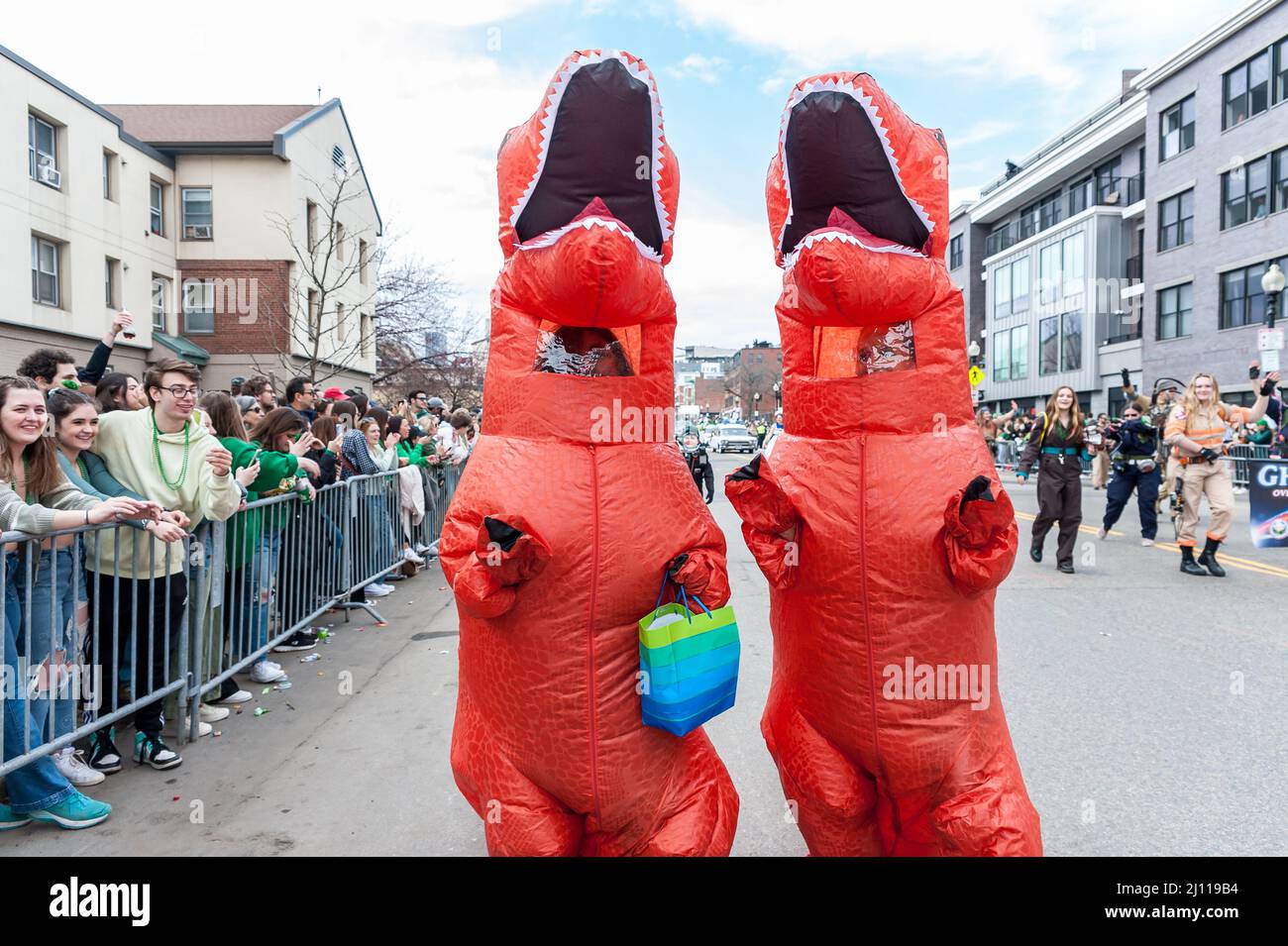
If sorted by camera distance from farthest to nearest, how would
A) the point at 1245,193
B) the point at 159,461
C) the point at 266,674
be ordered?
the point at 1245,193, the point at 266,674, the point at 159,461

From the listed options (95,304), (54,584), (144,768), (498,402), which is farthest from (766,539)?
(95,304)

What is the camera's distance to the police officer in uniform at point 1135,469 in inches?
393

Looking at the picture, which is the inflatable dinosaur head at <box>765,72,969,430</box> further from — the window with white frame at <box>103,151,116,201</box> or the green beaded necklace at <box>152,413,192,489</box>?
the window with white frame at <box>103,151,116,201</box>

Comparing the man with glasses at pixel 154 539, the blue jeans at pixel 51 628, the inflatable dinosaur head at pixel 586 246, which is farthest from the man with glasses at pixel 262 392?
the inflatable dinosaur head at pixel 586 246

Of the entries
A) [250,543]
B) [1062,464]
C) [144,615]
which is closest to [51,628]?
[144,615]

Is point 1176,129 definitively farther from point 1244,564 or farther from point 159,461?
point 159,461

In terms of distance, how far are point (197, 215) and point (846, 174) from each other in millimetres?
26381

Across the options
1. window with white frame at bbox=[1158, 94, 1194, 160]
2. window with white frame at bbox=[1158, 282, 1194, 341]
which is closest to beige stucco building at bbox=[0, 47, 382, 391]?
window with white frame at bbox=[1158, 282, 1194, 341]

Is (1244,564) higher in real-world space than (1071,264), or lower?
lower

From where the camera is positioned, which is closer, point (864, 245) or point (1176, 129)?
point (864, 245)

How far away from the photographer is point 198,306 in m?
24.2

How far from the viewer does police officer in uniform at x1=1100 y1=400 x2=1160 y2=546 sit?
32.8ft

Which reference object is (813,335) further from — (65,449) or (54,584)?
(65,449)
